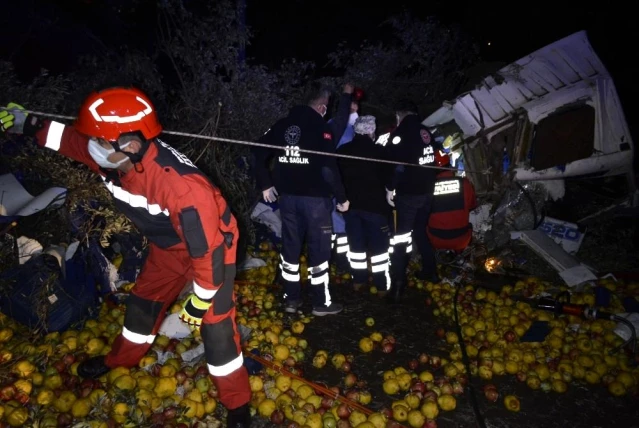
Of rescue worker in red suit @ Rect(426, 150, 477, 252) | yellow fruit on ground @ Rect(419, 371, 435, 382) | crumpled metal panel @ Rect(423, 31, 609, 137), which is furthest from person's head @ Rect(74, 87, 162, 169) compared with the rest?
crumpled metal panel @ Rect(423, 31, 609, 137)

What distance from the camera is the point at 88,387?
11.9ft

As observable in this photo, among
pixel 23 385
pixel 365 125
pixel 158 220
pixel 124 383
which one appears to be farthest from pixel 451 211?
pixel 23 385

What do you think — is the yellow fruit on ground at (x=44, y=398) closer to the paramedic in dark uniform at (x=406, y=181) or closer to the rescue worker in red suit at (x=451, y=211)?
the paramedic in dark uniform at (x=406, y=181)

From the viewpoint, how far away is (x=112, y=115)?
288 cm

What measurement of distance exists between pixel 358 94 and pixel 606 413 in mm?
4684

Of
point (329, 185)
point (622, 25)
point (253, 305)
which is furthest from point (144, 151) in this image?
point (622, 25)

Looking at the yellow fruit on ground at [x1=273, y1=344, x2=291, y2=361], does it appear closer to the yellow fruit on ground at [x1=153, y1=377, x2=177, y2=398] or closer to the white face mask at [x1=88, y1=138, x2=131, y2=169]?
the yellow fruit on ground at [x1=153, y1=377, x2=177, y2=398]

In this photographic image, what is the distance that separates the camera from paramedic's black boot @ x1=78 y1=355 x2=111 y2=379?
12.4ft

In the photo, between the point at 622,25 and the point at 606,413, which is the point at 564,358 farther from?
the point at 622,25

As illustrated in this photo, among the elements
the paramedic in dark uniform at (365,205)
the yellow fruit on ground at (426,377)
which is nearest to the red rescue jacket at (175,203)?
the yellow fruit on ground at (426,377)

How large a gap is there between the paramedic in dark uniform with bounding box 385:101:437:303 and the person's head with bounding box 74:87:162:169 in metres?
3.37

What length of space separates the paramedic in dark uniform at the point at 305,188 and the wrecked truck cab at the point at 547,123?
9.44 feet

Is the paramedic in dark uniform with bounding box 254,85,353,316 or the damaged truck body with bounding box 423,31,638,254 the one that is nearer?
the paramedic in dark uniform with bounding box 254,85,353,316

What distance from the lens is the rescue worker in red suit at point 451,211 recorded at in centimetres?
622
